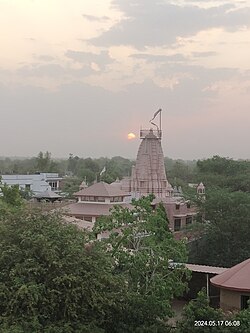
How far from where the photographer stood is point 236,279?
53.1ft

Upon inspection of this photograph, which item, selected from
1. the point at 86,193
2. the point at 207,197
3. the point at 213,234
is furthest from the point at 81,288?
the point at 86,193

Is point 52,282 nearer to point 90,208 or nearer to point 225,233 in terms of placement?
point 225,233

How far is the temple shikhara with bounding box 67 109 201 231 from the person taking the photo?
113 feet

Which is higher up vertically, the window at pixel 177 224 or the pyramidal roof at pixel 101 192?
the pyramidal roof at pixel 101 192

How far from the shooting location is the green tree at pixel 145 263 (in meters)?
13.1

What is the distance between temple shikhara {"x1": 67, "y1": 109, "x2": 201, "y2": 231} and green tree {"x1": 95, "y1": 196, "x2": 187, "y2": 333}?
1832cm

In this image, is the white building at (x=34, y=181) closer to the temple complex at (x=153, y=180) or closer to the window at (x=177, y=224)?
the temple complex at (x=153, y=180)

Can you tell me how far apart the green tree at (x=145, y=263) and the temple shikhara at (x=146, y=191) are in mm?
18321

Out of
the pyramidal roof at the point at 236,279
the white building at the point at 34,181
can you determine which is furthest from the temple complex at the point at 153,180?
the pyramidal roof at the point at 236,279

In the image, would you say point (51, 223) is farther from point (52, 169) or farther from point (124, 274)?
point (52, 169)

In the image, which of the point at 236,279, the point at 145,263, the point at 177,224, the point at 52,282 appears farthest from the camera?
the point at 177,224

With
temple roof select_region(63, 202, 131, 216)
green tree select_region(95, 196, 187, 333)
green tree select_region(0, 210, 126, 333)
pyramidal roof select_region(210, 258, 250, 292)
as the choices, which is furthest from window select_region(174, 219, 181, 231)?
green tree select_region(0, 210, 126, 333)

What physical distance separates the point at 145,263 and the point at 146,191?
29.5 metres

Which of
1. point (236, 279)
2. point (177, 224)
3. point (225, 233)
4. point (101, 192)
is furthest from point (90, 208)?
point (236, 279)
